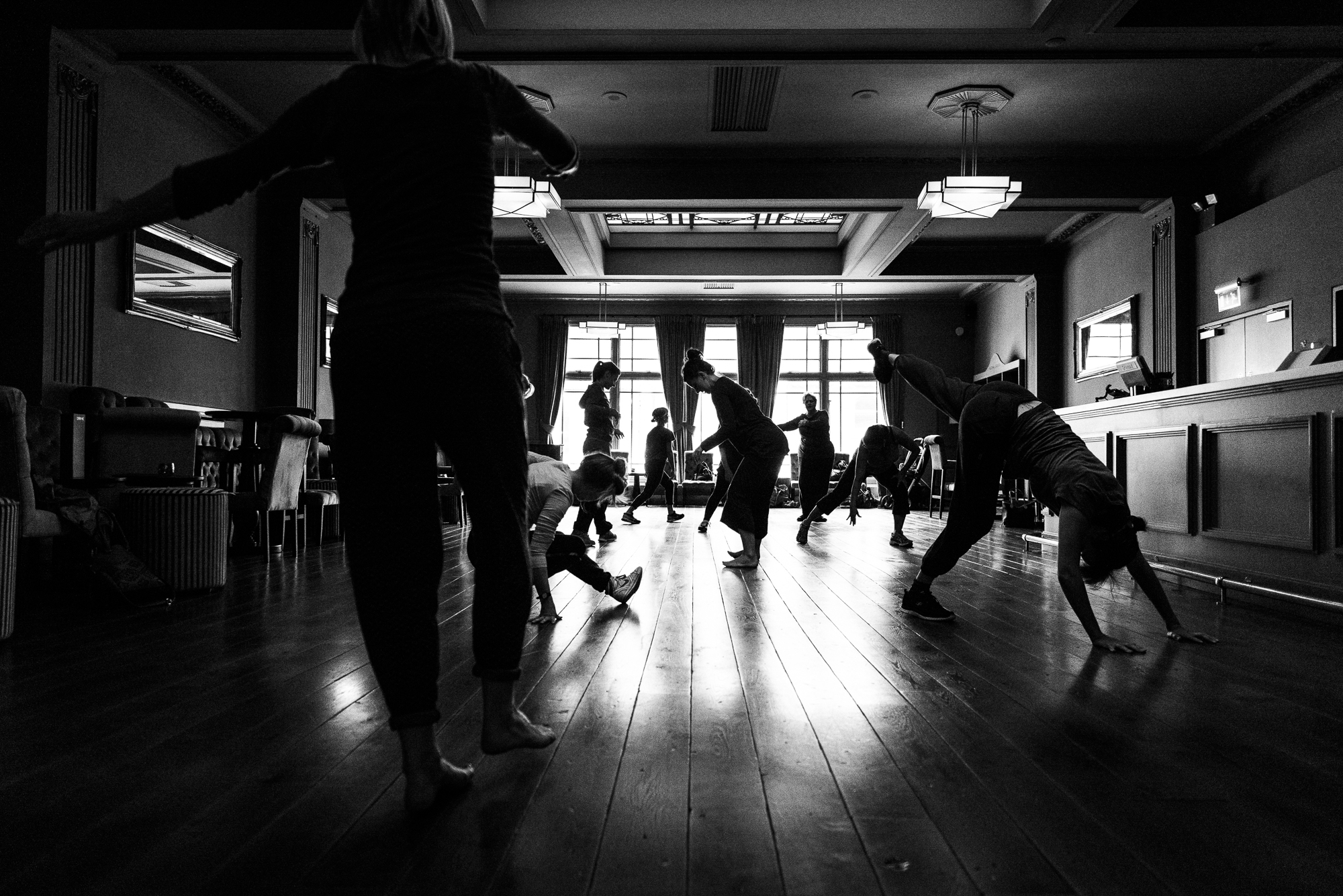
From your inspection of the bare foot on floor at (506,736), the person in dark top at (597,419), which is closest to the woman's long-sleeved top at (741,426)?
the person in dark top at (597,419)

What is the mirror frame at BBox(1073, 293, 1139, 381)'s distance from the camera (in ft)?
30.7

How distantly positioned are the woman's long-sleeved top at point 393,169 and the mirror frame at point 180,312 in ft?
15.0

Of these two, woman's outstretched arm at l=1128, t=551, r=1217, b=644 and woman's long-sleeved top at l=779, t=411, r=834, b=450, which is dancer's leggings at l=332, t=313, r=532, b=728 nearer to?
woman's outstretched arm at l=1128, t=551, r=1217, b=644

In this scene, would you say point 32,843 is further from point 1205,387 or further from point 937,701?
point 1205,387

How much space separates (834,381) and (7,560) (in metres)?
13.7

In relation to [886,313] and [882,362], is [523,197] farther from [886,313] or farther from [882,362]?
[886,313]

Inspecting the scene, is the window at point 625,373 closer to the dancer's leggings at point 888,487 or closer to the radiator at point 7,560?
the dancer's leggings at point 888,487

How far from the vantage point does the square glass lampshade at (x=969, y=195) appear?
23.6 ft

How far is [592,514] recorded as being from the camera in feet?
19.7

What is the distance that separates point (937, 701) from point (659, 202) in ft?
24.0

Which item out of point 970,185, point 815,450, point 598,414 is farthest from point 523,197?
point 970,185

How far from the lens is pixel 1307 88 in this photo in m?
6.73

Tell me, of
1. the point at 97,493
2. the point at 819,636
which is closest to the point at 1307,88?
the point at 819,636

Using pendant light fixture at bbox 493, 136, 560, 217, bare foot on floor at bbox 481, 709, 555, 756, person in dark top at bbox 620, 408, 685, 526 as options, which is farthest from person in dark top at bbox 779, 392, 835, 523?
bare foot on floor at bbox 481, 709, 555, 756
